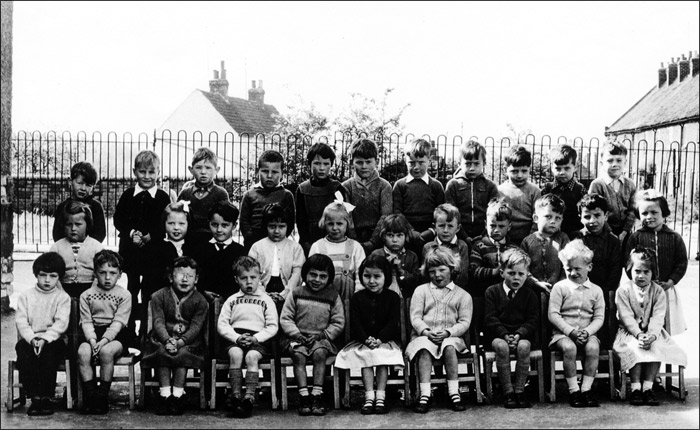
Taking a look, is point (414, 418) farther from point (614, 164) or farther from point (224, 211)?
point (614, 164)

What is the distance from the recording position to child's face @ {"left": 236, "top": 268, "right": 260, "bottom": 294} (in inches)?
218

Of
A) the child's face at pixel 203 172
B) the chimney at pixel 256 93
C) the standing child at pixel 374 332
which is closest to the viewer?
the standing child at pixel 374 332

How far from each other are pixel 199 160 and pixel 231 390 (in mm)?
2130

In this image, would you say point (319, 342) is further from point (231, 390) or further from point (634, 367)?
point (634, 367)

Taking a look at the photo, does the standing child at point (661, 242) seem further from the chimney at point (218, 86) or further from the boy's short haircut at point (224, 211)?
the chimney at point (218, 86)

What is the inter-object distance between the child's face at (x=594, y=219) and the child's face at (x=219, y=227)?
9.83ft

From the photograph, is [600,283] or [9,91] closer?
[600,283]

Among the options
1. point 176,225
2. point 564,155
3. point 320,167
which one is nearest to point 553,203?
point 564,155

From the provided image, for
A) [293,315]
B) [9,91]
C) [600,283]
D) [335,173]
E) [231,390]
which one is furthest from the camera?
[335,173]

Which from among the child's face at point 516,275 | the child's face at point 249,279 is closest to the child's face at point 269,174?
the child's face at point 249,279

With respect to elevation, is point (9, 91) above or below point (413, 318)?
above

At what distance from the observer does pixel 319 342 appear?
5422 millimetres

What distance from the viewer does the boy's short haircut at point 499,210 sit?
5914 mm

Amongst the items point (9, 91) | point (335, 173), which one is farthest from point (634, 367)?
point (335, 173)
